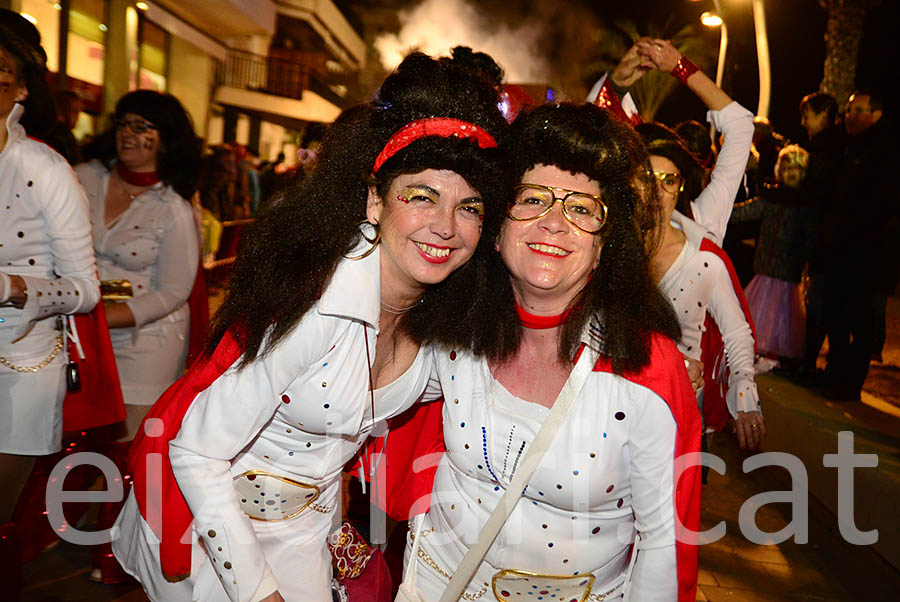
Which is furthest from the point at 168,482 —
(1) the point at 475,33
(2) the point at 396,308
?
(1) the point at 475,33

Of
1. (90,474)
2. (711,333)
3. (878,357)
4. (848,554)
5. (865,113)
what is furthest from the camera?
(878,357)

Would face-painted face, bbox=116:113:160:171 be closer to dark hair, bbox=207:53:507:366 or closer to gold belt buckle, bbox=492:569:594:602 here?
dark hair, bbox=207:53:507:366

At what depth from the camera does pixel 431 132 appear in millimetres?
2201

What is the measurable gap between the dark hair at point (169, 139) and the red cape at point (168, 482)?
2196 mm

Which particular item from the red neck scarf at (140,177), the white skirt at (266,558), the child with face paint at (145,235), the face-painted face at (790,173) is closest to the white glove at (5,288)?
the white skirt at (266,558)

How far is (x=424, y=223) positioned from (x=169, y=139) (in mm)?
2321

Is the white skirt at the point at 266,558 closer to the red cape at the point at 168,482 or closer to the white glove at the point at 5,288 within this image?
the red cape at the point at 168,482

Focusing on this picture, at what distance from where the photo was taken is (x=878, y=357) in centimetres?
841

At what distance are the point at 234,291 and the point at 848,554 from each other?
427cm

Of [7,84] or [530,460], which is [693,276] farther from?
[7,84]

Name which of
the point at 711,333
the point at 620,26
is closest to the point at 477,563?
the point at 711,333

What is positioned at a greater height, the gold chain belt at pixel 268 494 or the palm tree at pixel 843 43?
the palm tree at pixel 843 43

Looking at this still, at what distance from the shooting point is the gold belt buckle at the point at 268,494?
229 centimetres

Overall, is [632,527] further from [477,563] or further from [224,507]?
[224,507]
